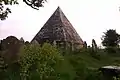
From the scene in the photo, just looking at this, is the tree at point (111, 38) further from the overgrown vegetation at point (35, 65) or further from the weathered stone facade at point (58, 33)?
the overgrown vegetation at point (35, 65)

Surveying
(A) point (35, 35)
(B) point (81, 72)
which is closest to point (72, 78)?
(B) point (81, 72)

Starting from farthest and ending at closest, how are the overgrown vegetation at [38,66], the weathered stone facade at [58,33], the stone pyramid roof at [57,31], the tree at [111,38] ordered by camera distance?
the tree at [111,38]
the stone pyramid roof at [57,31]
the weathered stone facade at [58,33]
the overgrown vegetation at [38,66]

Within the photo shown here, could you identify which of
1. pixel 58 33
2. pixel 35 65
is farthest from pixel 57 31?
pixel 35 65

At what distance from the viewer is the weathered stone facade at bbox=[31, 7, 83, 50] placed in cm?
2989

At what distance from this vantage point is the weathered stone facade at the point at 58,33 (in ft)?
98.1

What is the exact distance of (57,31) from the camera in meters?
31.2

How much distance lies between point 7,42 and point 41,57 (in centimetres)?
301

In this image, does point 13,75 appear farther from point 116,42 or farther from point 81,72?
point 116,42

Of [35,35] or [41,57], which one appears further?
[35,35]

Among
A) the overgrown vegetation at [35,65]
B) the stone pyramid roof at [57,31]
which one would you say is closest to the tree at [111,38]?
the stone pyramid roof at [57,31]

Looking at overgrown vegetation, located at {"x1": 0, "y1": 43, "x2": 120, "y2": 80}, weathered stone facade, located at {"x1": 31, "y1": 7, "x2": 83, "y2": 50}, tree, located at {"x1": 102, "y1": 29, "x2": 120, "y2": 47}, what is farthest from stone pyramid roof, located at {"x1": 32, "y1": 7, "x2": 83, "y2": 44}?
overgrown vegetation, located at {"x1": 0, "y1": 43, "x2": 120, "y2": 80}

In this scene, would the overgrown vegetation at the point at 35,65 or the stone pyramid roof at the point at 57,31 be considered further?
the stone pyramid roof at the point at 57,31

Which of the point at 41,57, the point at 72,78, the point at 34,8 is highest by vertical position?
the point at 34,8

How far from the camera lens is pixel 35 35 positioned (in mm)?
33750
